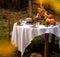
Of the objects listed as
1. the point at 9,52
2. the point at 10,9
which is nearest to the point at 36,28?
the point at 9,52

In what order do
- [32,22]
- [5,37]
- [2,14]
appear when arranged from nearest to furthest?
1. [32,22]
2. [5,37]
3. [2,14]

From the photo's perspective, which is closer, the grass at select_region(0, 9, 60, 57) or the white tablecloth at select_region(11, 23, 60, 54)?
the white tablecloth at select_region(11, 23, 60, 54)

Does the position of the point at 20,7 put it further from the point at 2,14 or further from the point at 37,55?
the point at 37,55

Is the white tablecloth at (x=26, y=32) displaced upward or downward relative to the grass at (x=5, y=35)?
upward

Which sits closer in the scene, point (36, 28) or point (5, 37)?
point (36, 28)

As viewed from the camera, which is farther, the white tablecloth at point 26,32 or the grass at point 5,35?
the grass at point 5,35

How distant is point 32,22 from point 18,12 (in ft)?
15.8

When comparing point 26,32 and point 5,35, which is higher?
point 26,32

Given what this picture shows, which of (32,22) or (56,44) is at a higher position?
(32,22)

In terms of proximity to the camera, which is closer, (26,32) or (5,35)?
(26,32)

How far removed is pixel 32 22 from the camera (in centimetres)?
455

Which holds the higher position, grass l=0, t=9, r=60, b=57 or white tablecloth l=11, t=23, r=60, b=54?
white tablecloth l=11, t=23, r=60, b=54

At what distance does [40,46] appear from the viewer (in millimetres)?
5355

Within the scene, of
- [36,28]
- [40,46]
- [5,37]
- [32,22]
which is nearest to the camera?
[36,28]
